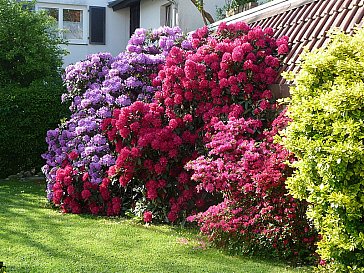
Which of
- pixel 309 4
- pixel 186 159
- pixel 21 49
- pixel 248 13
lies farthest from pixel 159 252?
pixel 21 49

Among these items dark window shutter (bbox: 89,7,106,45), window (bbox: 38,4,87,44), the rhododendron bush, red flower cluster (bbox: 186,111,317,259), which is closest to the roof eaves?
the rhododendron bush

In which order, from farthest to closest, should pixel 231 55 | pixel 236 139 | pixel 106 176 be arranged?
pixel 106 176 → pixel 231 55 → pixel 236 139

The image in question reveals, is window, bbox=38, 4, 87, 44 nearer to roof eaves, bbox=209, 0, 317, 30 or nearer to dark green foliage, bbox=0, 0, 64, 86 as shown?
dark green foliage, bbox=0, 0, 64, 86

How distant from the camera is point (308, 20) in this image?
8.57 metres

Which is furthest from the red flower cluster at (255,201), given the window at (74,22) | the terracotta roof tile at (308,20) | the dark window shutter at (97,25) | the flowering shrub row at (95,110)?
the window at (74,22)

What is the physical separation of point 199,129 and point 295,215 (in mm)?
2585

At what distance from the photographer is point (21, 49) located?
13.2m

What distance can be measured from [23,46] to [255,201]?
339 inches

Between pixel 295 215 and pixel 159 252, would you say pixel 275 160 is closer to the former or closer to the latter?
pixel 295 215

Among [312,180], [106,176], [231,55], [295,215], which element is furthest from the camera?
[106,176]

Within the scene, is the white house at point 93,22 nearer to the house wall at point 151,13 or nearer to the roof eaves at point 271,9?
the house wall at point 151,13

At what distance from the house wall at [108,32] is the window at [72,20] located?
0.32 ft

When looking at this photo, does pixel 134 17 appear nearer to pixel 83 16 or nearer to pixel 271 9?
pixel 83 16

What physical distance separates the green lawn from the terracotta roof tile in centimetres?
270
